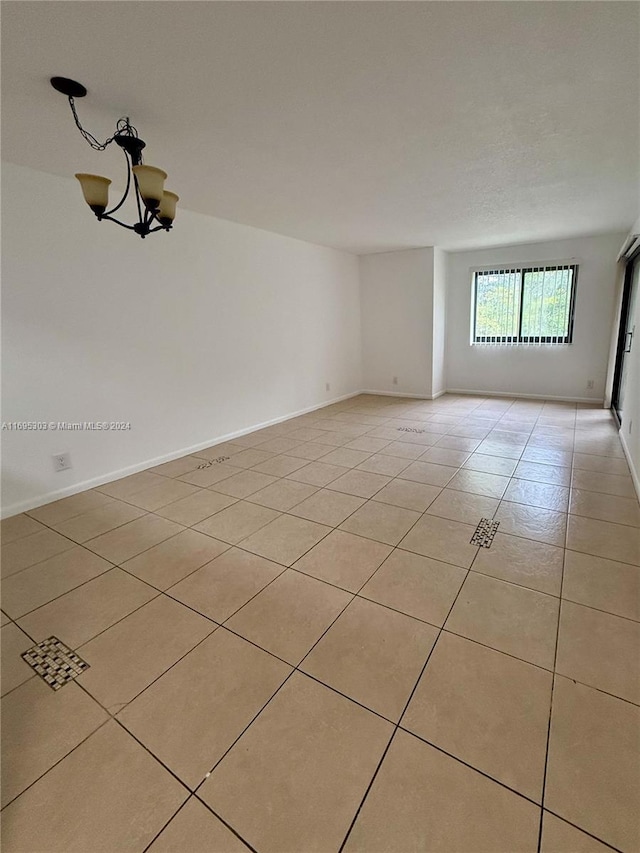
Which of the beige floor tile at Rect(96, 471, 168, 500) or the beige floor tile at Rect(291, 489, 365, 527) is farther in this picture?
the beige floor tile at Rect(96, 471, 168, 500)

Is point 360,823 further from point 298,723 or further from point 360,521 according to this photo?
point 360,521

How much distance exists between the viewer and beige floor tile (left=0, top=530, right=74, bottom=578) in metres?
2.17

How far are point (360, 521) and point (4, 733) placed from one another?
5.99 feet

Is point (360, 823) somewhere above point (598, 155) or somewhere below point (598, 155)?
below

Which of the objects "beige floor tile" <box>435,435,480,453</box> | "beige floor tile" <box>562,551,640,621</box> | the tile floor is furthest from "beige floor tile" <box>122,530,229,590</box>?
"beige floor tile" <box>435,435,480,453</box>

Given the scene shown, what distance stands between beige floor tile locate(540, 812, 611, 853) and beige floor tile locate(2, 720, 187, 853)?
962 mm

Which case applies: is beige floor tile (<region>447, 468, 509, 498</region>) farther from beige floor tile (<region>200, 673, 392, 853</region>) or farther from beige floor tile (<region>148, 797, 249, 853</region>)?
beige floor tile (<region>148, 797, 249, 853</region>)

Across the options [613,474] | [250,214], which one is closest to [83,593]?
[250,214]

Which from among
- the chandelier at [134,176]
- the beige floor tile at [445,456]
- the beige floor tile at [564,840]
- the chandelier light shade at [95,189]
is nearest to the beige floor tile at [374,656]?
the beige floor tile at [564,840]

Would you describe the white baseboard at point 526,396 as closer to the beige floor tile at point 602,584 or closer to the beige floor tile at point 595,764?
the beige floor tile at point 602,584

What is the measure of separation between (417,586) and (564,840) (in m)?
0.96

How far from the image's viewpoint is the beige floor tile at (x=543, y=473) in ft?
9.71

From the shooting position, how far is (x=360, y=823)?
1006mm

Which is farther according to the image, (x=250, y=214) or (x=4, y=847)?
(x=250, y=214)
